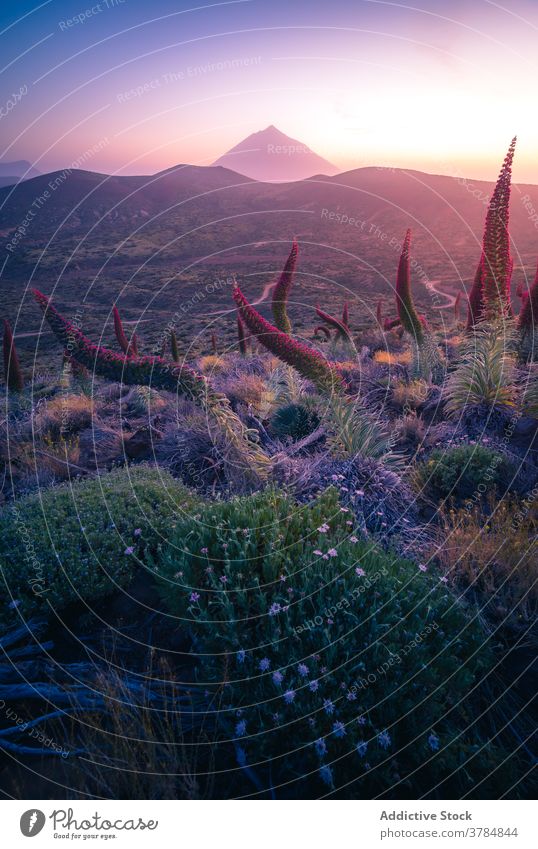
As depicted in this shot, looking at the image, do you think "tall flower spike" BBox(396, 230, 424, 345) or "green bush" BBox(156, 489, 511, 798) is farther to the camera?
"tall flower spike" BBox(396, 230, 424, 345)

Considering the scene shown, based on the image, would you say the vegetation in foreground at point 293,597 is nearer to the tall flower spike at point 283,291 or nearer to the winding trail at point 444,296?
the tall flower spike at point 283,291

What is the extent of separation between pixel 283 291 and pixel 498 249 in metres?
3.61

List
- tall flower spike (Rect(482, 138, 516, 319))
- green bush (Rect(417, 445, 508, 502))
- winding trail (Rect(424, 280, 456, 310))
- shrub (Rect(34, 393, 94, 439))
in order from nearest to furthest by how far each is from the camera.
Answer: green bush (Rect(417, 445, 508, 502))
tall flower spike (Rect(482, 138, 516, 319))
shrub (Rect(34, 393, 94, 439))
winding trail (Rect(424, 280, 456, 310))

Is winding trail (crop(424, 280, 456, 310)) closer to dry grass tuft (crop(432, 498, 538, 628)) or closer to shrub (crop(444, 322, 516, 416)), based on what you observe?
shrub (crop(444, 322, 516, 416))

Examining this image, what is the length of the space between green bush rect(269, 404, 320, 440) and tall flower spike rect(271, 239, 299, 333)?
4.17 ft

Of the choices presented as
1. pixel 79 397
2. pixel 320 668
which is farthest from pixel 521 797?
pixel 79 397

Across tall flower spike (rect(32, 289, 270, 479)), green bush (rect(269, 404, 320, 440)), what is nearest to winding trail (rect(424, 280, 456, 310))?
green bush (rect(269, 404, 320, 440))

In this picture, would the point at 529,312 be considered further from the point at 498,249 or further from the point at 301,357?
the point at 301,357

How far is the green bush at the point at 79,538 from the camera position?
3592mm

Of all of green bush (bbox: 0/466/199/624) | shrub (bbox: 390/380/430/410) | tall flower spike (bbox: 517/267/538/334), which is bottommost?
green bush (bbox: 0/466/199/624)

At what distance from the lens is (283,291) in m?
5.92

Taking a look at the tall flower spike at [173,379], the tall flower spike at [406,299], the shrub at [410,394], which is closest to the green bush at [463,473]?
the tall flower spike at [173,379]

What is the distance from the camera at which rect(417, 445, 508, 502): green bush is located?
16.8 ft

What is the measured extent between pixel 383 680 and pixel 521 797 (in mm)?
862
